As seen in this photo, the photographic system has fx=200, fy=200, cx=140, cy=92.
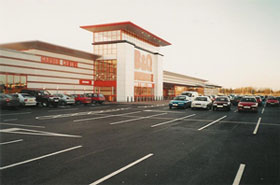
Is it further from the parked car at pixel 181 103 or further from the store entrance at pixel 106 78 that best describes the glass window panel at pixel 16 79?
the parked car at pixel 181 103

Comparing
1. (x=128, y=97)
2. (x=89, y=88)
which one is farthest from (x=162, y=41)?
(x=89, y=88)

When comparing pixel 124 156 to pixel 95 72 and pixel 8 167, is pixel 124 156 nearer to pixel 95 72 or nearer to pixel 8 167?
pixel 8 167

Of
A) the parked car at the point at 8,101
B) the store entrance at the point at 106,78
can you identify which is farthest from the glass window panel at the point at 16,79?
the store entrance at the point at 106,78

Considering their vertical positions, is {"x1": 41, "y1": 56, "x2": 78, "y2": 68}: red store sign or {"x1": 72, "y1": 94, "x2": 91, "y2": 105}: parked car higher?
{"x1": 41, "y1": 56, "x2": 78, "y2": 68}: red store sign

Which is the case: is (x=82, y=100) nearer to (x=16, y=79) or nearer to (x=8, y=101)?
(x=16, y=79)

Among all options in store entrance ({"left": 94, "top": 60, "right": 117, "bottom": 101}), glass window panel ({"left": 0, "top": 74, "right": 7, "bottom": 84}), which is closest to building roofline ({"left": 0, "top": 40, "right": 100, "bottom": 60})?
glass window panel ({"left": 0, "top": 74, "right": 7, "bottom": 84})

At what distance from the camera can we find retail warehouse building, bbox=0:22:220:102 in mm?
27875

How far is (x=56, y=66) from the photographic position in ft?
107

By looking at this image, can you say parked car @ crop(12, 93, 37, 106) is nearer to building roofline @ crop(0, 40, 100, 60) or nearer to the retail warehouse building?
the retail warehouse building

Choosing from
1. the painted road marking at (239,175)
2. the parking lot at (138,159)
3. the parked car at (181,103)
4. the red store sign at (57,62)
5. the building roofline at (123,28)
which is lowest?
the painted road marking at (239,175)

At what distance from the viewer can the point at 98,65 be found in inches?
1602

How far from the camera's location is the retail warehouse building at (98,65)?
27875 millimetres

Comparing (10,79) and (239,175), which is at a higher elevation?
(10,79)

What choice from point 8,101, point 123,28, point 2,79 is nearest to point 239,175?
point 8,101
